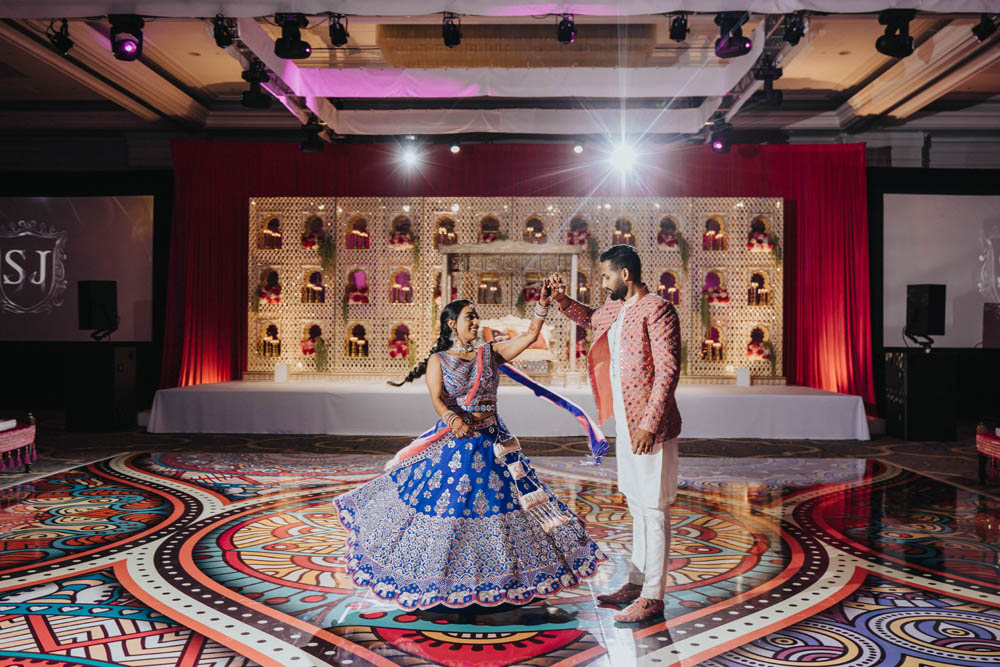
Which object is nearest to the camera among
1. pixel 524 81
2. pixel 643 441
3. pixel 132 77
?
pixel 643 441

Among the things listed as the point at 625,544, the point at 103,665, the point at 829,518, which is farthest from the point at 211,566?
the point at 829,518

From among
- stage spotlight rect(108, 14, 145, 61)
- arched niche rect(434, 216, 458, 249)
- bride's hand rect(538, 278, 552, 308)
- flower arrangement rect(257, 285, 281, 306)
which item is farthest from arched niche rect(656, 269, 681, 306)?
bride's hand rect(538, 278, 552, 308)

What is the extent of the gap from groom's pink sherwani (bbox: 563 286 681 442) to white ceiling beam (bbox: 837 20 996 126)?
631 cm

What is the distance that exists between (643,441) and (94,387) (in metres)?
8.03

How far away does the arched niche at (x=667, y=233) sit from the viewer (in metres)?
10.2

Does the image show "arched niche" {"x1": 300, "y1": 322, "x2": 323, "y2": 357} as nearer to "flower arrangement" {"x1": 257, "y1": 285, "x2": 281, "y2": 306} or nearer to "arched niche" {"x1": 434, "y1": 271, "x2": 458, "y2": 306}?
"flower arrangement" {"x1": 257, "y1": 285, "x2": 281, "y2": 306}

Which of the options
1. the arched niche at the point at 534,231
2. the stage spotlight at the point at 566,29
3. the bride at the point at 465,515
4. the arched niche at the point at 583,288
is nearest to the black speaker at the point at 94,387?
the arched niche at the point at 534,231

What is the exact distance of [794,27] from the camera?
20.1ft

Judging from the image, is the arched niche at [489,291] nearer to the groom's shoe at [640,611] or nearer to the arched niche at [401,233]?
the arched niche at [401,233]

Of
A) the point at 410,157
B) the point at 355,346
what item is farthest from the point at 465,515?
the point at 410,157

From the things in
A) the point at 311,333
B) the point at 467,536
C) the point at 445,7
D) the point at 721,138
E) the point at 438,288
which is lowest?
the point at 467,536

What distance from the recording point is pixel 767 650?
117 inches

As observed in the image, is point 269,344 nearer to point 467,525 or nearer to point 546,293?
point 467,525

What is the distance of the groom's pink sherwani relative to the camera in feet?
10.1
